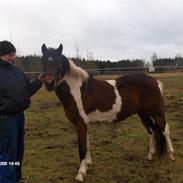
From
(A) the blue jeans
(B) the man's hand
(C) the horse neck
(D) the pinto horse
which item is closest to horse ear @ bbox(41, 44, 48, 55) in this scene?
(D) the pinto horse

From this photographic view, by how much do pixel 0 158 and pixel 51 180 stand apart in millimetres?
1345

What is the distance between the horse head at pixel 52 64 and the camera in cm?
591

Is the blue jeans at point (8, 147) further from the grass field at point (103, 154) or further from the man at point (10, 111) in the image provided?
the grass field at point (103, 154)

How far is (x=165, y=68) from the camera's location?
106ft

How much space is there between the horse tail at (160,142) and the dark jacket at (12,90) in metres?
2.75

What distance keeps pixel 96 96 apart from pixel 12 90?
2005 millimetres

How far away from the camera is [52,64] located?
5996 millimetres

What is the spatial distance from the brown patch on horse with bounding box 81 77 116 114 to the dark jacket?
149cm

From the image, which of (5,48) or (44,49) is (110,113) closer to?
(44,49)

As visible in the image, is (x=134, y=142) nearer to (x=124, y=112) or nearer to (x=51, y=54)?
(x=124, y=112)

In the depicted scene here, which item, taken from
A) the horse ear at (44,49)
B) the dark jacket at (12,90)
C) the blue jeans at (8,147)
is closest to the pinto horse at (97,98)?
the horse ear at (44,49)

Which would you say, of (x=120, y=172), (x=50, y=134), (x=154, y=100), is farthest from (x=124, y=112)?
(x=50, y=134)

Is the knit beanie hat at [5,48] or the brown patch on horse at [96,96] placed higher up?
the knit beanie hat at [5,48]

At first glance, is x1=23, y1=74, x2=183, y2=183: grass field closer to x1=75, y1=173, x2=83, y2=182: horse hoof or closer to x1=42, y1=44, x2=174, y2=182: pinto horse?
x1=75, y1=173, x2=83, y2=182: horse hoof
